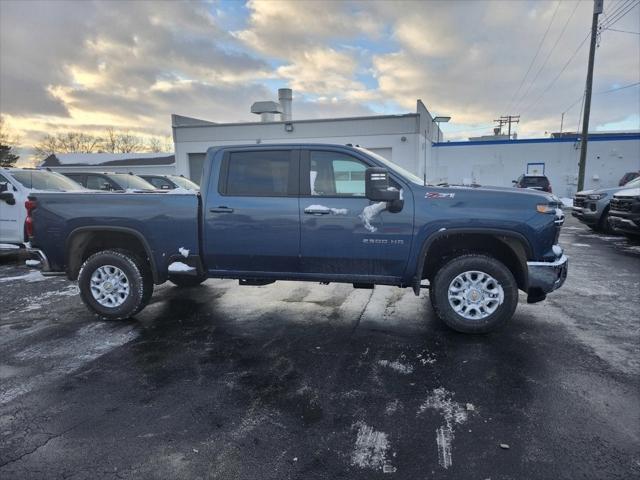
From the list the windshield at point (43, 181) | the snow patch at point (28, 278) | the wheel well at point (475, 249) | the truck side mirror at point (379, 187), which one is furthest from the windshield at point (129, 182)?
the wheel well at point (475, 249)

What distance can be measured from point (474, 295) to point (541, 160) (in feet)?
91.9

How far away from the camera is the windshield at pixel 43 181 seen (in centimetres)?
858

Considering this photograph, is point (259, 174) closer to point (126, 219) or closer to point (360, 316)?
point (126, 219)

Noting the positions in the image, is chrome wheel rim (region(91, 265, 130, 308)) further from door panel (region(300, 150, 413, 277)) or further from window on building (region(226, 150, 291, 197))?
door panel (region(300, 150, 413, 277))

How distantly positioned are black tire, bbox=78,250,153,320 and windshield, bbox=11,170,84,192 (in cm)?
400

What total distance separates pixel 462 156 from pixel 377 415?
29.7 metres

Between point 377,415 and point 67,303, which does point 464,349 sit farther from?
point 67,303

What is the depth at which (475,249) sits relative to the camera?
474cm

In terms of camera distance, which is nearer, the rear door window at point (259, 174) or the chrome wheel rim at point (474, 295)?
the chrome wheel rim at point (474, 295)

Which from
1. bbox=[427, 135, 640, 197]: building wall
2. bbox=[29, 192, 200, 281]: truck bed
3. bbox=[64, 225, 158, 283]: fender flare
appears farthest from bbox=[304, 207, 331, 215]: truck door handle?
bbox=[427, 135, 640, 197]: building wall

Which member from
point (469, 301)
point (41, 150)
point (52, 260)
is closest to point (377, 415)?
point (469, 301)

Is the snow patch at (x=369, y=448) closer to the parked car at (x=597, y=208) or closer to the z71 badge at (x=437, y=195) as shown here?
the z71 badge at (x=437, y=195)

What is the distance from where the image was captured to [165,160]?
108 feet

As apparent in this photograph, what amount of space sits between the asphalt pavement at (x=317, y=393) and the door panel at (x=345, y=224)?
0.77m
